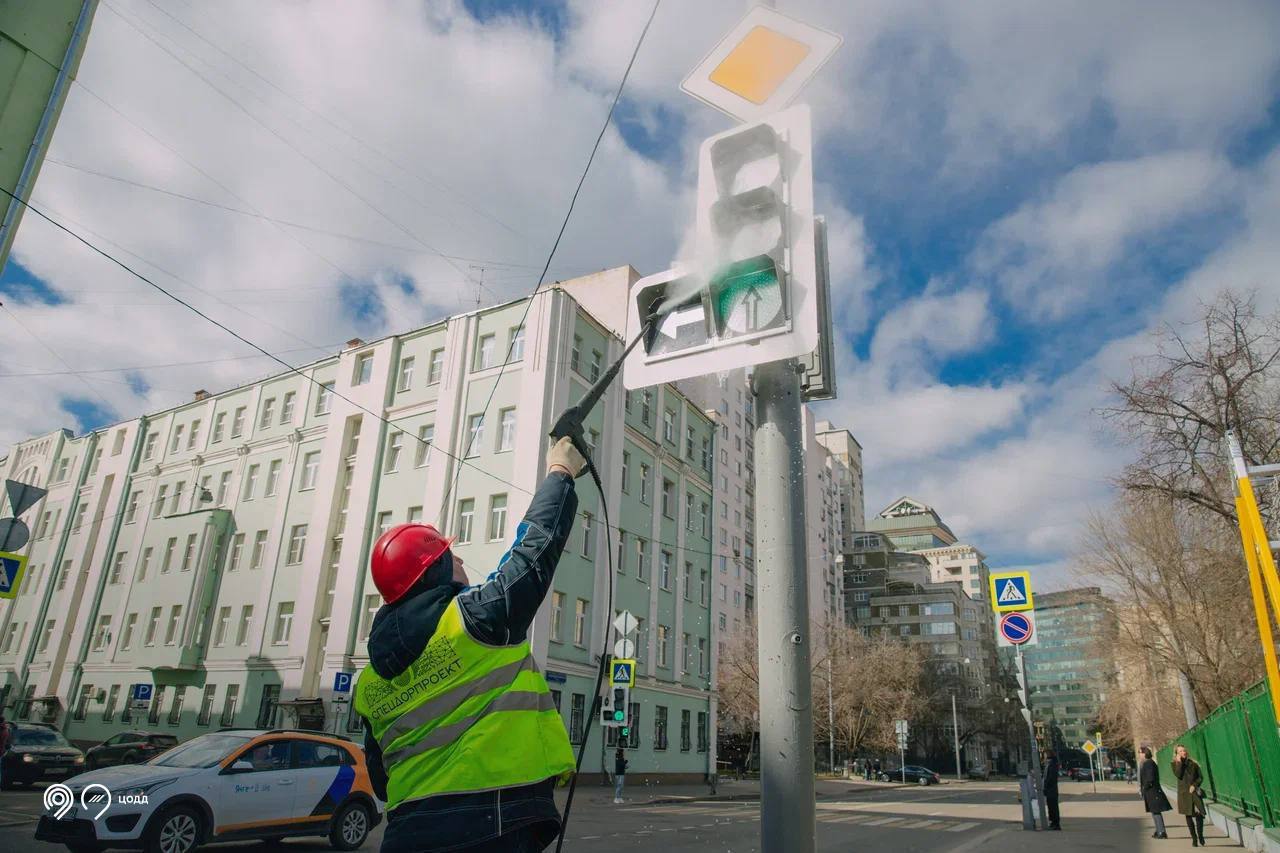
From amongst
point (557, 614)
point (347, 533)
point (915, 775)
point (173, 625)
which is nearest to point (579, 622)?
point (557, 614)

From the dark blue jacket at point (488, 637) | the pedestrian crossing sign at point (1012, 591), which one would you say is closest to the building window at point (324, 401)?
the pedestrian crossing sign at point (1012, 591)

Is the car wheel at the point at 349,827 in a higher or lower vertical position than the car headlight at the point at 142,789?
lower

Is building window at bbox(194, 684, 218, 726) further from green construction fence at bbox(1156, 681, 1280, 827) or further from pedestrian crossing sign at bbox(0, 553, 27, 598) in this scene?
green construction fence at bbox(1156, 681, 1280, 827)

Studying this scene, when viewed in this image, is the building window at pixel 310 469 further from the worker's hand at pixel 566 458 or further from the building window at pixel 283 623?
the worker's hand at pixel 566 458

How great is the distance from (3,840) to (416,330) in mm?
24969

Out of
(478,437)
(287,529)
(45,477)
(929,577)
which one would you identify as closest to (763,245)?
(478,437)

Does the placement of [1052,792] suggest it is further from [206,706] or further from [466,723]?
[206,706]

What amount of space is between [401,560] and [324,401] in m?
35.1

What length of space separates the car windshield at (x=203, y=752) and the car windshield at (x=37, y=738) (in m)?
11.6

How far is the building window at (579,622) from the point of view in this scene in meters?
28.2

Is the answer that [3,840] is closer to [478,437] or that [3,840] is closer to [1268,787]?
[1268,787]

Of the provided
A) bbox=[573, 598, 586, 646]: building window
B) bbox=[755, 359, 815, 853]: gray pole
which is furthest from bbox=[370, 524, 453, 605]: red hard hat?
bbox=[573, 598, 586, 646]: building window

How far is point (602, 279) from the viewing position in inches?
1448

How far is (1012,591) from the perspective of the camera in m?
13.4
